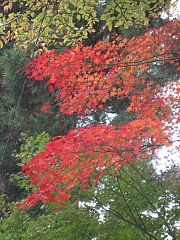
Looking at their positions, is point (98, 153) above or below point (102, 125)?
below

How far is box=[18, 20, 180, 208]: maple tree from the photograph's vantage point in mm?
4781

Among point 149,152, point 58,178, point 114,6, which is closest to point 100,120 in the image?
point 149,152

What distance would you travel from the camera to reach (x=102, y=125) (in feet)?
17.5

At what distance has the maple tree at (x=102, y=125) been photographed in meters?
4.78

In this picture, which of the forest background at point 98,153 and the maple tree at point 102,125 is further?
the maple tree at point 102,125

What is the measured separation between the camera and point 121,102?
10578 millimetres

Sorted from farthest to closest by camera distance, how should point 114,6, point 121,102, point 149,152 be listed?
point 121,102, point 149,152, point 114,6

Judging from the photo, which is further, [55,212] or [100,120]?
[100,120]

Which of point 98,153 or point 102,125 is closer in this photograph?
point 98,153

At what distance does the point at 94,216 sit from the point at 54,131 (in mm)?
4735

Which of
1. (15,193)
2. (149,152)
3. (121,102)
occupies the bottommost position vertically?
(149,152)

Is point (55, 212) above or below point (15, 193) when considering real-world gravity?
below

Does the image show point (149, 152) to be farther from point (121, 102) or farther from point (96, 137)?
point (121, 102)

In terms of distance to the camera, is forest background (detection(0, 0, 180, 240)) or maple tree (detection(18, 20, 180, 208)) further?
maple tree (detection(18, 20, 180, 208))
